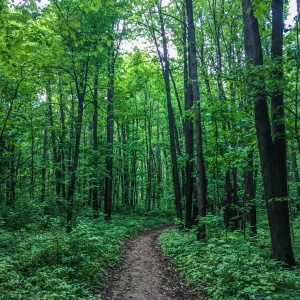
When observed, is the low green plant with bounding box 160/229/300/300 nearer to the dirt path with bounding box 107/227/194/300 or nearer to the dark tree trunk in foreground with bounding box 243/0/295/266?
the dirt path with bounding box 107/227/194/300

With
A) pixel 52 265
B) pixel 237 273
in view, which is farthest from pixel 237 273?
pixel 52 265

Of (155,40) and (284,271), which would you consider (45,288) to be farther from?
(155,40)

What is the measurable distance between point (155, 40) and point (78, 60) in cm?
749

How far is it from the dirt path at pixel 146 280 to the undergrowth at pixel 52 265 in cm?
46

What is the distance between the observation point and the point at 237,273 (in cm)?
625

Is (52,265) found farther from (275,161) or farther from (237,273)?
(275,161)

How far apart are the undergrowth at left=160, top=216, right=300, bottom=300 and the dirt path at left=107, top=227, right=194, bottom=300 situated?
397 mm

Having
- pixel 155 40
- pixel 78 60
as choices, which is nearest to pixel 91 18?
pixel 78 60

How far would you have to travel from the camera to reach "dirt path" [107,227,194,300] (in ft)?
21.6

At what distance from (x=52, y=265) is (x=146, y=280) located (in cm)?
263

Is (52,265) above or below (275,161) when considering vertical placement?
below

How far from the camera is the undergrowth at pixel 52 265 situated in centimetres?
577

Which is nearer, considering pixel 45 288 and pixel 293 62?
pixel 293 62

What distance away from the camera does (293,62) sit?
5.52 metres
